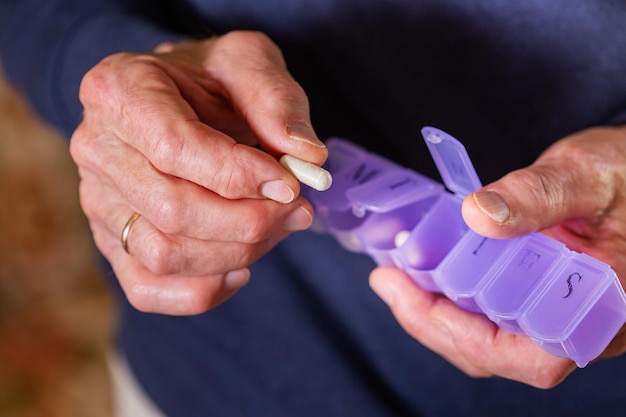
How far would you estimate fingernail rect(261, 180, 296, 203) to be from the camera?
1.52ft

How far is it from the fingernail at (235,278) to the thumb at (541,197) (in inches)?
8.1

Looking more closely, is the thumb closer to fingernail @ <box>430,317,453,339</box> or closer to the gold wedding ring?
fingernail @ <box>430,317,453,339</box>

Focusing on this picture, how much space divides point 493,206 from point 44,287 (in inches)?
56.5

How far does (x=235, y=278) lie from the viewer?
1.81 ft

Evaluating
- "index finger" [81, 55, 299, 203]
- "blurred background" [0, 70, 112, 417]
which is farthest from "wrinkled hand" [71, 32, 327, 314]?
"blurred background" [0, 70, 112, 417]

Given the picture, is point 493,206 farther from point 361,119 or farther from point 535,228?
point 361,119

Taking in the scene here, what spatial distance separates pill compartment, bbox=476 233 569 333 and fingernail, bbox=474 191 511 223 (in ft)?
0.20

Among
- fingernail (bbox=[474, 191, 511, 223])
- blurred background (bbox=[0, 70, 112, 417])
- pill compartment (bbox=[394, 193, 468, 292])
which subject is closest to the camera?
fingernail (bbox=[474, 191, 511, 223])

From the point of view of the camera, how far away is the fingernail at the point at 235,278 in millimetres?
549

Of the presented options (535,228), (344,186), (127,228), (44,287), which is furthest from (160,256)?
(44,287)

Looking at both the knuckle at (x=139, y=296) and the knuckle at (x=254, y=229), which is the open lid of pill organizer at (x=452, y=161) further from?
the knuckle at (x=139, y=296)

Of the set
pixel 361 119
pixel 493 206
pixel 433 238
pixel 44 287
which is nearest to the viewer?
pixel 493 206

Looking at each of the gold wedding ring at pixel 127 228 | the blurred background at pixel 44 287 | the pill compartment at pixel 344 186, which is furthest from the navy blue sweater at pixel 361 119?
the blurred background at pixel 44 287

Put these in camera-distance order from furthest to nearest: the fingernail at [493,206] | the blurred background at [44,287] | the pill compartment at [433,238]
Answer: the blurred background at [44,287] → the pill compartment at [433,238] → the fingernail at [493,206]
